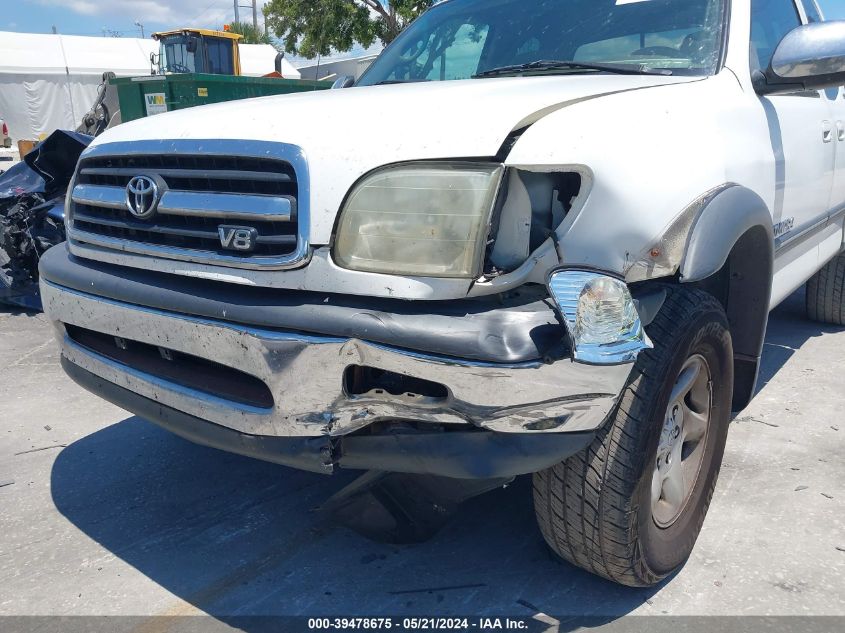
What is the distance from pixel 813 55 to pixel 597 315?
1576 mm

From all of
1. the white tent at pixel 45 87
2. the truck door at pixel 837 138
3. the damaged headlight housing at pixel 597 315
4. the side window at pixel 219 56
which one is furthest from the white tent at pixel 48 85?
the damaged headlight housing at pixel 597 315

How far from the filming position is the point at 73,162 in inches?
229

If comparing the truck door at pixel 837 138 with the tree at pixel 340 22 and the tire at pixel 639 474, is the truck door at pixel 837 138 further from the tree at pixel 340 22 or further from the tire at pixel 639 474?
the tree at pixel 340 22

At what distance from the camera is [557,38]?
10.1 ft

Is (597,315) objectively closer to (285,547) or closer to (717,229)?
(717,229)

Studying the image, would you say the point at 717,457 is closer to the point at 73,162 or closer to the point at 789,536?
the point at 789,536

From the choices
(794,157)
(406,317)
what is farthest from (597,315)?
(794,157)

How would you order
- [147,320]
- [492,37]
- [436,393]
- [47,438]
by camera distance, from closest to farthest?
[436,393], [147,320], [492,37], [47,438]

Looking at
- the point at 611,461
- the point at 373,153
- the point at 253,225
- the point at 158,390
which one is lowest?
the point at 611,461

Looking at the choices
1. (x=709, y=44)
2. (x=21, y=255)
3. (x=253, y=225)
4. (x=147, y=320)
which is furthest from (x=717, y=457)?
(x=21, y=255)

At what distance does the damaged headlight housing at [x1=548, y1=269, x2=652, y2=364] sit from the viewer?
1.79 m

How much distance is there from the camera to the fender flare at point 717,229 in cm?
204

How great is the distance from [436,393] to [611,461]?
0.53m

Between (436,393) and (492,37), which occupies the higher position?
(492,37)
